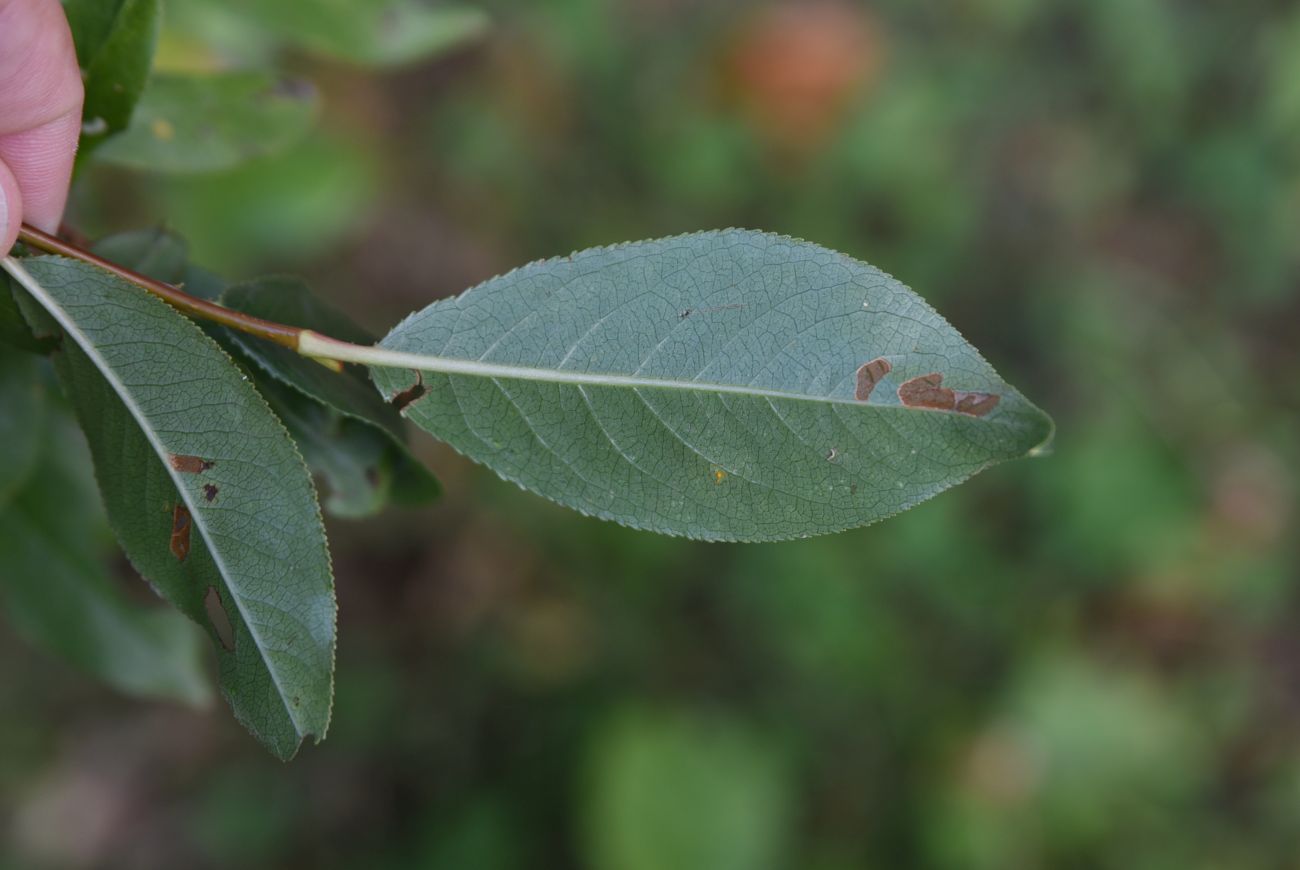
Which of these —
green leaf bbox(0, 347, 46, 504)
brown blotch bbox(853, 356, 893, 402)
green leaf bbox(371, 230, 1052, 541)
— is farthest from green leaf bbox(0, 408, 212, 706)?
brown blotch bbox(853, 356, 893, 402)

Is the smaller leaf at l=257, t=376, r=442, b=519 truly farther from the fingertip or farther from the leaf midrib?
the fingertip

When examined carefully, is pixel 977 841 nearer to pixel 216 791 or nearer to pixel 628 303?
pixel 216 791

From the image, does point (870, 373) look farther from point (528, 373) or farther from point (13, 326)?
point (13, 326)

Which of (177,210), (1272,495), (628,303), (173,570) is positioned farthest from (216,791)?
(1272,495)

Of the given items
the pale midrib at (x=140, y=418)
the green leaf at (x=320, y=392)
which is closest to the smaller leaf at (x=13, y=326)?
the pale midrib at (x=140, y=418)

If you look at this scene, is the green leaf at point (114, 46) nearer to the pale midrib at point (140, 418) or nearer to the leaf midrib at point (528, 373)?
the pale midrib at point (140, 418)

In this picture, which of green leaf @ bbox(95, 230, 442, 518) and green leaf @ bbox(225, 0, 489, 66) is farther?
green leaf @ bbox(225, 0, 489, 66)

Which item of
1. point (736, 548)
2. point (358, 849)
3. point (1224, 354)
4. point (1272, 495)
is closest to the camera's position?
point (358, 849)

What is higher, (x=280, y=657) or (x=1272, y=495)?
(x=280, y=657)
